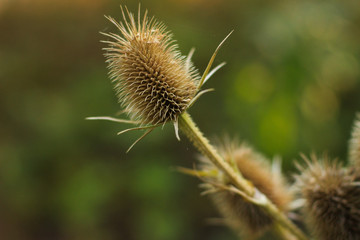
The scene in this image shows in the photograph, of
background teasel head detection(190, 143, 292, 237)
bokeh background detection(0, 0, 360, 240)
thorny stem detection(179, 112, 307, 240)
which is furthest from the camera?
bokeh background detection(0, 0, 360, 240)

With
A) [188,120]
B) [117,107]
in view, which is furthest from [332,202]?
[117,107]

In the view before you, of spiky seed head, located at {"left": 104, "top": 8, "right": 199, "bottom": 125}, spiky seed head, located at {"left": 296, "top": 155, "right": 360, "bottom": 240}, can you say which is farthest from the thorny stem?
spiky seed head, located at {"left": 296, "top": 155, "right": 360, "bottom": 240}

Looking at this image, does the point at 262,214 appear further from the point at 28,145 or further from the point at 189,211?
the point at 28,145

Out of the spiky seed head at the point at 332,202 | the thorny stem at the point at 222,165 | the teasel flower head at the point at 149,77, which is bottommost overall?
the spiky seed head at the point at 332,202

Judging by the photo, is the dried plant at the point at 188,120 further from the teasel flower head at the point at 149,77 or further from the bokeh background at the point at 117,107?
the bokeh background at the point at 117,107

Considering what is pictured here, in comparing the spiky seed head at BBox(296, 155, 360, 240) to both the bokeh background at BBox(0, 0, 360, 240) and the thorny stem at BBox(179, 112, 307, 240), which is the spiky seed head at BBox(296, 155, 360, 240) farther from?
the bokeh background at BBox(0, 0, 360, 240)

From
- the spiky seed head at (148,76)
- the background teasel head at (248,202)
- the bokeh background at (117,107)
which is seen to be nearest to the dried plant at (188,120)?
the spiky seed head at (148,76)
